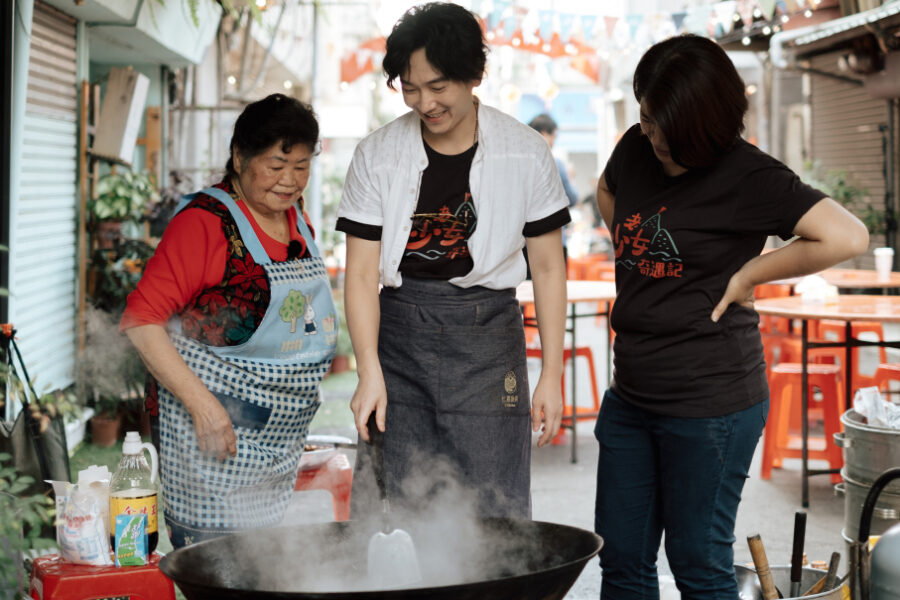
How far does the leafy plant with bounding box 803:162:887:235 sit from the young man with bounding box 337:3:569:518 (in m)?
10.0

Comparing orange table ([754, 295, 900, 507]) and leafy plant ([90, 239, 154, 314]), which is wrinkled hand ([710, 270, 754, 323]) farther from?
leafy plant ([90, 239, 154, 314])

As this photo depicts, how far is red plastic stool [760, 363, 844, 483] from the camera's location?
629cm

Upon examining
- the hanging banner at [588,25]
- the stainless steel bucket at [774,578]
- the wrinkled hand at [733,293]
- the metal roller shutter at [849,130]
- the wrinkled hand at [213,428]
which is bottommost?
the stainless steel bucket at [774,578]

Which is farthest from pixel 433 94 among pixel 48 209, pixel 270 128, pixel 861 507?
pixel 48 209

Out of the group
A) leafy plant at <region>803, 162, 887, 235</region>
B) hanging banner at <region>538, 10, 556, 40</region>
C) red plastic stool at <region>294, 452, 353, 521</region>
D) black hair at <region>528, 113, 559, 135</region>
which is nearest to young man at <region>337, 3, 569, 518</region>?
red plastic stool at <region>294, 452, 353, 521</region>

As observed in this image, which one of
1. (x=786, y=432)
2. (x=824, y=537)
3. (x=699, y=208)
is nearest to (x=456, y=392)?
(x=699, y=208)

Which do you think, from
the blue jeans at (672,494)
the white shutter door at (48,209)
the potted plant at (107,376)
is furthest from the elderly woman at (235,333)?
the potted plant at (107,376)

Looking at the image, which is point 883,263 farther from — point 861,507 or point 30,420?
point 30,420

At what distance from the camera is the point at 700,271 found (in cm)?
265

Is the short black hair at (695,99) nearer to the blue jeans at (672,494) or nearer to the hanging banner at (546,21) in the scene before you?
the blue jeans at (672,494)

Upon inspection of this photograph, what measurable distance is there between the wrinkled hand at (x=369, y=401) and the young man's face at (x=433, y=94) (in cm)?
76

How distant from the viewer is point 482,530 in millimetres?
2752

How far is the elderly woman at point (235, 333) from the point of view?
2855 mm

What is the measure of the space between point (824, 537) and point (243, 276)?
Answer: 373 centimetres
